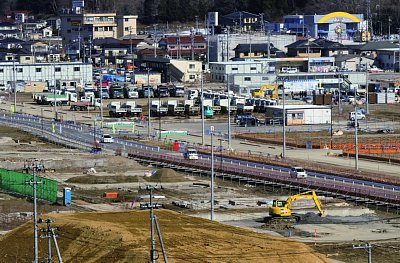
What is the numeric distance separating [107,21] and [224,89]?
1142 inches

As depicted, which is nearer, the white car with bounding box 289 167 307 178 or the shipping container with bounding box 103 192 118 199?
the shipping container with bounding box 103 192 118 199

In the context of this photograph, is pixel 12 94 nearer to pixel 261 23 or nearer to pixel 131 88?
pixel 131 88

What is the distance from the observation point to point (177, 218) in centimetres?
2438

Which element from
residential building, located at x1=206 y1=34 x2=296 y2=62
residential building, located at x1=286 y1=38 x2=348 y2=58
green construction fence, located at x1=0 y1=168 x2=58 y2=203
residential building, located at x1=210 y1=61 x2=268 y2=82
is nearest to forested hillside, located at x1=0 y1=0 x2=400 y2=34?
residential building, located at x1=206 y1=34 x2=296 y2=62

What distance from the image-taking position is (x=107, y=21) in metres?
93.9

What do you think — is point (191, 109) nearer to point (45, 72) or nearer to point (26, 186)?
point (45, 72)

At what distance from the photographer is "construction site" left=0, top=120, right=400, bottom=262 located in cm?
2167

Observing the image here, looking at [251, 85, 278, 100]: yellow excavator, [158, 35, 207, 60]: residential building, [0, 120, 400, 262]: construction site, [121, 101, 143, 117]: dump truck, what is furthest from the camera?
[158, 35, 207, 60]: residential building

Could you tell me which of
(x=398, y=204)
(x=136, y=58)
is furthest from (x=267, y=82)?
(x=398, y=204)

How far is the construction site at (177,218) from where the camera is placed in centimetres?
2167

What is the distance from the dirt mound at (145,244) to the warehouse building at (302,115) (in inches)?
1094

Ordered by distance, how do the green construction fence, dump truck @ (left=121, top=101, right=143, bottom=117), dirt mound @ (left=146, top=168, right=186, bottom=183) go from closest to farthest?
1. the green construction fence
2. dirt mound @ (left=146, top=168, right=186, bottom=183)
3. dump truck @ (left=121, top=101, right=143, bottom=117)

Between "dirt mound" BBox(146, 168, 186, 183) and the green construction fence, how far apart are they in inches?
Result: 151

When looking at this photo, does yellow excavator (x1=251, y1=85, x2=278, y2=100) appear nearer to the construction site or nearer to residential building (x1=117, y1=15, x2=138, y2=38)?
the construction site
